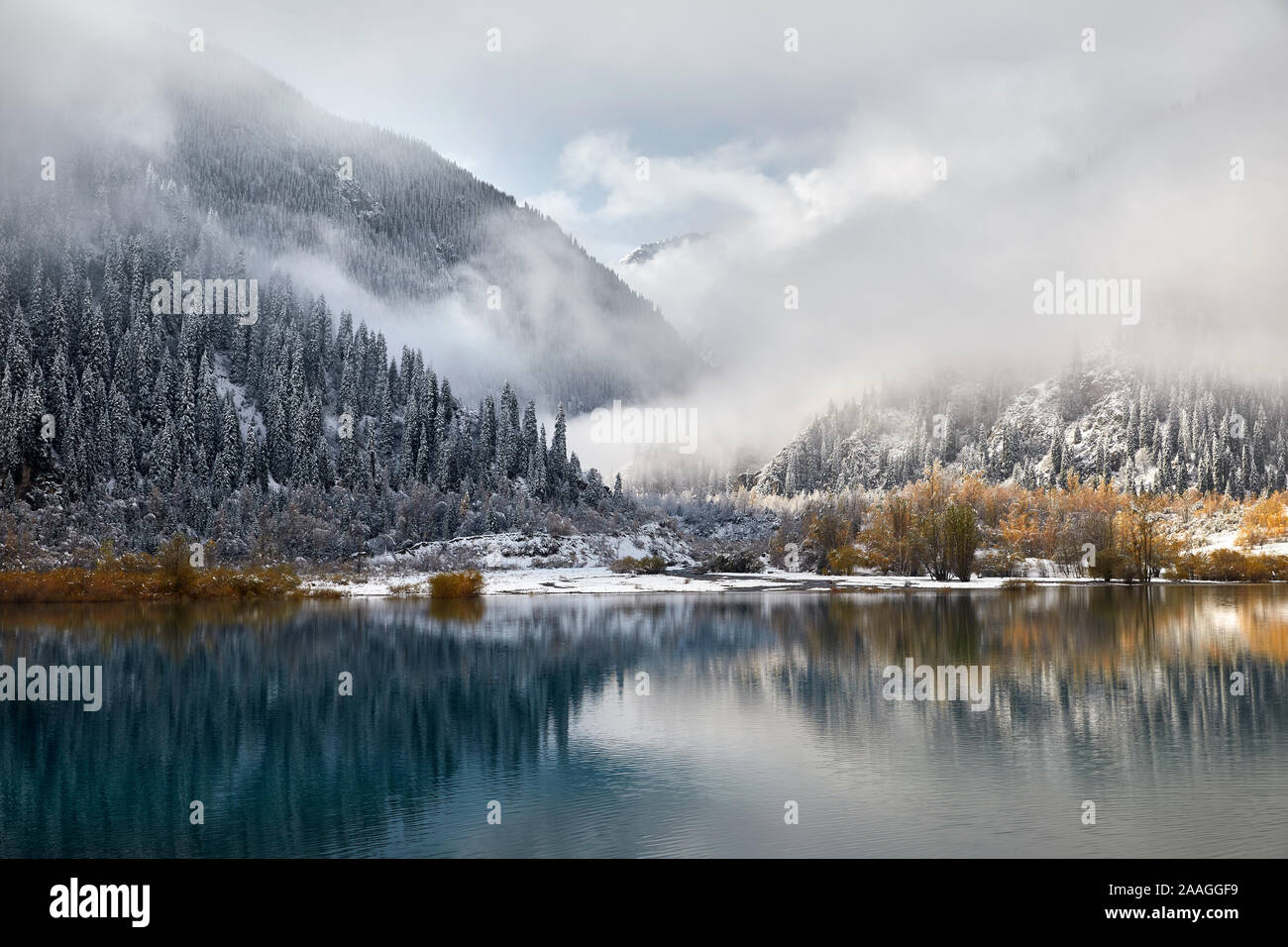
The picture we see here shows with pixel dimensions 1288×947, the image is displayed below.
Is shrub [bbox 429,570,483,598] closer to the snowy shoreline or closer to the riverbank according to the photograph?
the snowy shoreline

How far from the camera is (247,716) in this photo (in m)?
35.1

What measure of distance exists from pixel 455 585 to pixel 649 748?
78974 millimetres

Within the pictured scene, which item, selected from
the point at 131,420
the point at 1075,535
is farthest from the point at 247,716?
the point at 1075,535

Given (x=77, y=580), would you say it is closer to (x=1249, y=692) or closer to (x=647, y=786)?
(x=647, y=786)

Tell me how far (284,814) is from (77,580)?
82.0 metres

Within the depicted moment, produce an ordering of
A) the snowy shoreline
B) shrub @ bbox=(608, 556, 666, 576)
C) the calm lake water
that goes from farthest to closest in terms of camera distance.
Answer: shrub @ bbox=(608, 556, 666, 576) < the snowy shoreline < the calm lake water

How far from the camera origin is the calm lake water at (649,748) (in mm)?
20844

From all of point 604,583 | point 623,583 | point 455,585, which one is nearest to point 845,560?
point 623,583

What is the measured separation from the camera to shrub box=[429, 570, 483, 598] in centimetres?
10381

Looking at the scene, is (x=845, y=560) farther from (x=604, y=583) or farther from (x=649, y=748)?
(x=649, y=748)

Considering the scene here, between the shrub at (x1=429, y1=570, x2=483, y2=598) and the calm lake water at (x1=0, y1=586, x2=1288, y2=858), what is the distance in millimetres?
44357

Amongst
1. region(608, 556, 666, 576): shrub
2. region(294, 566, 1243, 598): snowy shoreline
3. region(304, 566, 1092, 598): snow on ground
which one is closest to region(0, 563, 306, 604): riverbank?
region(294, 566, 1243, 598): snowy shoreline

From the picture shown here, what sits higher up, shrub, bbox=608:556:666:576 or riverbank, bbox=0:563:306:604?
riverbank, bbox=0:563:306:604

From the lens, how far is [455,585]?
344ft
